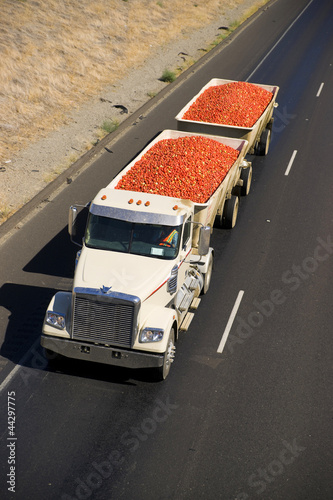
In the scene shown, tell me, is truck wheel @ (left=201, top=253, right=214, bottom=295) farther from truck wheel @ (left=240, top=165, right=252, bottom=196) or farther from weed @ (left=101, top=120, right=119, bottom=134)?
weed @ (left=101, top=120, right=119, bottom=134)

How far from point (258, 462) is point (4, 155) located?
15111 millimetres

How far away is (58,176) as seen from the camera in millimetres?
20453

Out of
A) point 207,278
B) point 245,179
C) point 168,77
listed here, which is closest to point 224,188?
point 207,278

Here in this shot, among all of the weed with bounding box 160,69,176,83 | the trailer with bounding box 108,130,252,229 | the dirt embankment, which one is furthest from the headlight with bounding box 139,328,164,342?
the weed with bounding box 160,69,176,83

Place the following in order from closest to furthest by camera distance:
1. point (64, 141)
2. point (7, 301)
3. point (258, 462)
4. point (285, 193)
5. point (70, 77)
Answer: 1. point (258, 462)
2. point (7, 301)
3. point (285, 193)
4. point (64, 141)
5. point (70, 77)

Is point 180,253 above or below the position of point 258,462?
above

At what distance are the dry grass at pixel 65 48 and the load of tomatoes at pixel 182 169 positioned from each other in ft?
24.5

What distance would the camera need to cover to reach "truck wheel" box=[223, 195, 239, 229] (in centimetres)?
1734

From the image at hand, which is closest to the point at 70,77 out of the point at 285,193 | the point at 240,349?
the point at 285,193

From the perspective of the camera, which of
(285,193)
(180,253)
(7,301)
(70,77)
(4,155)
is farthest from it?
(70,77)

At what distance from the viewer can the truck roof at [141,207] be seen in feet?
40.4

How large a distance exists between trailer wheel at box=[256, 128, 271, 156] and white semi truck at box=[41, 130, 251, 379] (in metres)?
9.21

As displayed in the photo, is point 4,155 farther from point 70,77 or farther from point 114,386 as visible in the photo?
point 114,386

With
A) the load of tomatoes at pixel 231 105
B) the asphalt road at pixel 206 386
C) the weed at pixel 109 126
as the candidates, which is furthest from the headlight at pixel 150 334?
the weed at pixel 109 126
